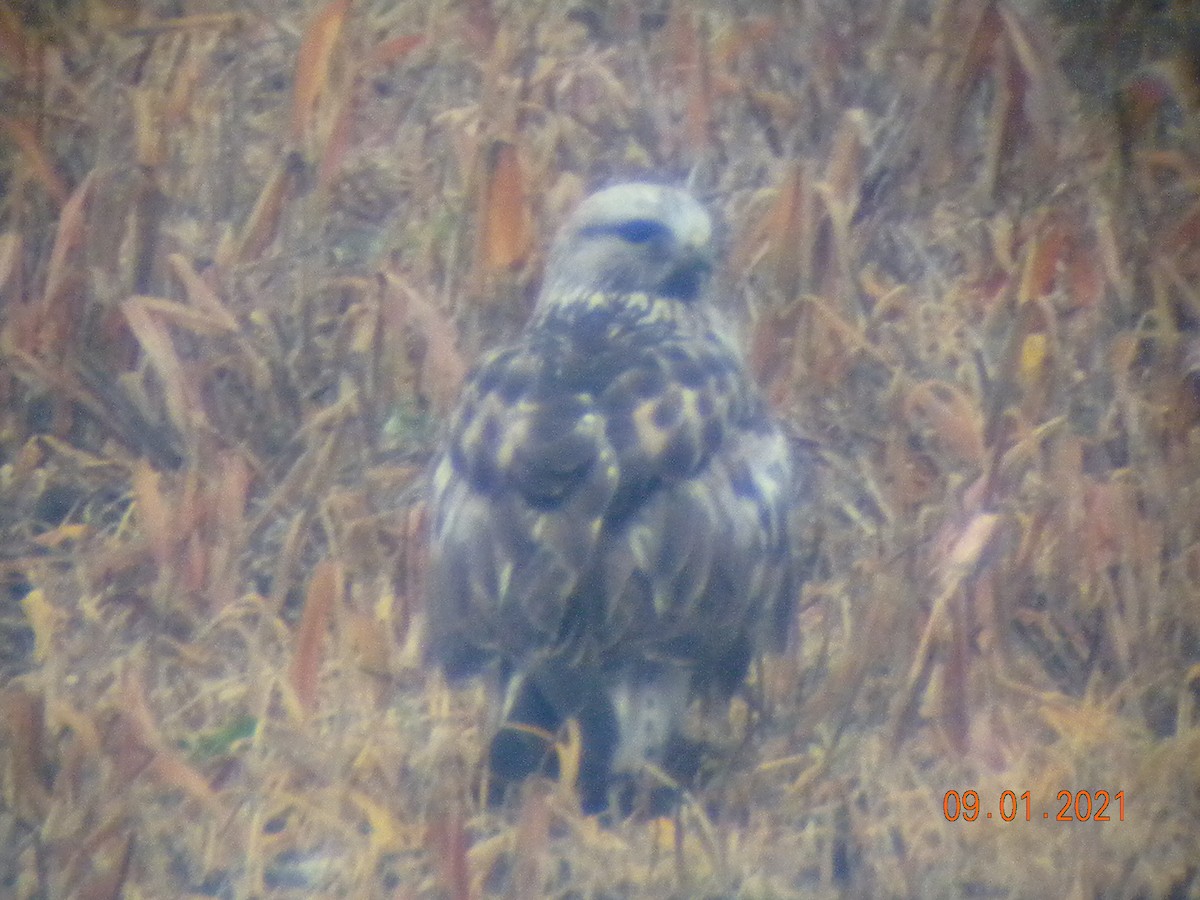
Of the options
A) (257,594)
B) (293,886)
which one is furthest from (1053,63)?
(293,886)

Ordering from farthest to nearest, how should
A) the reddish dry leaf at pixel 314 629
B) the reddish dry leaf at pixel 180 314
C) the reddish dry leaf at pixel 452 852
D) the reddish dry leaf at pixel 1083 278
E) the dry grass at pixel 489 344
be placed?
1. the reddish dry leaf at pixel 180 314
2. the reddish dry leaf at pixel 1083 278
3. the reddish dry leaf at pixel 314 629
4. the dry grass at pixel 489 344
5. the reddish dry leaf at pixel 452 852

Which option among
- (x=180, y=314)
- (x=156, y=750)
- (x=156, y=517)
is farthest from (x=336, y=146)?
(x=156, y=750)

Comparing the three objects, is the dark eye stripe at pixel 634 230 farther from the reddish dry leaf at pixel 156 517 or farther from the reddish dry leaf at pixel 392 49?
the reddish dry leaf at pixel 156 517

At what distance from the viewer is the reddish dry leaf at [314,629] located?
2.61 meters

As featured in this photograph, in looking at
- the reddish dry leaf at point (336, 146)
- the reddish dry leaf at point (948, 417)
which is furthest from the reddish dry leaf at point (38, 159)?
the reddish dry leaf at point (948, 417)

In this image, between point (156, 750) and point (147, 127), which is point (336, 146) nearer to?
point (147, 127)

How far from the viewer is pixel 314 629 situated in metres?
2.66

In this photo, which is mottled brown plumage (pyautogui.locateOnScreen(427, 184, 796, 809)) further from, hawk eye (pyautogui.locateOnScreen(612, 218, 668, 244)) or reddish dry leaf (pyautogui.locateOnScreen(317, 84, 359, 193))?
reddish dry leaf (pyautogui.locateOnScreen(317, 84, 359, 193))

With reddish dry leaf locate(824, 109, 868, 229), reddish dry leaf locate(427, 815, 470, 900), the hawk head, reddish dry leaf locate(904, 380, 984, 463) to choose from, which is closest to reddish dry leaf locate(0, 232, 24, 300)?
the hawk head

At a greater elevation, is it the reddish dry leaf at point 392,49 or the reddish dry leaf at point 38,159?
the reddish dry leaf at point 392,49

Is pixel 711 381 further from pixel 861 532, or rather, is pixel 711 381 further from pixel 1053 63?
pixel 1053 63
